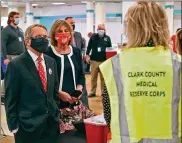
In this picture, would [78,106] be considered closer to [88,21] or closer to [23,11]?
[88,21]

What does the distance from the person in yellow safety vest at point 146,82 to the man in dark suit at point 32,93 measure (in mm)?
837

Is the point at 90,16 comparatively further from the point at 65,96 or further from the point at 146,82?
the point at 146,82

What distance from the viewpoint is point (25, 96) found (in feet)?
7.94

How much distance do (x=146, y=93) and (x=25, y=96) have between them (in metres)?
1.01

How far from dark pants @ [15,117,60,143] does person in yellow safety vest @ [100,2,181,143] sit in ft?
3.03

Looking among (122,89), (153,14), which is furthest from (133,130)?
(153,14)

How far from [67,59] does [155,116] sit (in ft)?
5.20

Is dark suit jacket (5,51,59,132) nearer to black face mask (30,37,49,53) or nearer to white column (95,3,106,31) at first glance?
black face mask (30,37,49,53)

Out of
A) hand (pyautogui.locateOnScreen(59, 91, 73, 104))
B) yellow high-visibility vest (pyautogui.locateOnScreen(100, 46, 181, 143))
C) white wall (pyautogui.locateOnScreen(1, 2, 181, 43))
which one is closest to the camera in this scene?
yellow high-visibility vest (pyautogui.locateOnScreen(100, 46, 181, 143))

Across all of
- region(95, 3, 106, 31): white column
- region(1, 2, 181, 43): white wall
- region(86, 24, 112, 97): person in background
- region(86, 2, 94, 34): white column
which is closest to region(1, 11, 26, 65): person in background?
region(86, 24, 112, 97): person in background

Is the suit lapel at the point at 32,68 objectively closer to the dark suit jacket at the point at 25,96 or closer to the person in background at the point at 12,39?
the dark suit jacket at the point at 25,96

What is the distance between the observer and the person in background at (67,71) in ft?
10.1

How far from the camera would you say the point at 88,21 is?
1527 centimetres

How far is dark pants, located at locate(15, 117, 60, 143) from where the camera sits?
2.49 meters
